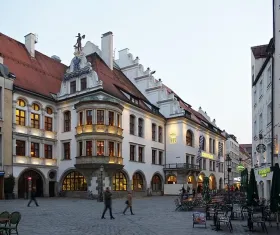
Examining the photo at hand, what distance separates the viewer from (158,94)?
185 ft

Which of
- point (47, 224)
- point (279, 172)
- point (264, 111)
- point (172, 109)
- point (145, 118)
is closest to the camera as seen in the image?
point (279, 172)

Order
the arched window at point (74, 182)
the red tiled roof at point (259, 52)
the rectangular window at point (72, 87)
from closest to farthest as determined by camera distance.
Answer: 1. the red tiled roof at point (259, 52)
2. the arched window at point (74, 182)
3. the rectangular window at point (72, 87)

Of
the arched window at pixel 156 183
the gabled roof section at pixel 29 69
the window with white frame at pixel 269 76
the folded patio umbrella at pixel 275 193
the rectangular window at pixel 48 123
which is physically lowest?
the arched window at pixel 156 183

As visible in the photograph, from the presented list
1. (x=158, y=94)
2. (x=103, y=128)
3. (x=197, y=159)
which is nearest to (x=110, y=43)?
(x=158, y=94)

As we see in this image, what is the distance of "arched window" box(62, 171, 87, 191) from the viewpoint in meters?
44.3

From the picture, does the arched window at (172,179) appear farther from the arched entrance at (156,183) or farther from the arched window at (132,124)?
the arched window at (132,124)

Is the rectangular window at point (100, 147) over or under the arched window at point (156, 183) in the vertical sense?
over

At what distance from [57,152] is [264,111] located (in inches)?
1054

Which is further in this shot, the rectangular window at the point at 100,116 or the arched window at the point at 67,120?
the arched window at the point at 67,120

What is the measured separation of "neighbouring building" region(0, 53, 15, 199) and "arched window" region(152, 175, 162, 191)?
19765 millimetres

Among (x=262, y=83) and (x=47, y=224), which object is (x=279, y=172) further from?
(x=262, y=83)

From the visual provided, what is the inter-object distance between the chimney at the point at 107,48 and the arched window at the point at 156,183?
15.8m

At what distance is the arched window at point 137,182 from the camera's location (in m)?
48.3

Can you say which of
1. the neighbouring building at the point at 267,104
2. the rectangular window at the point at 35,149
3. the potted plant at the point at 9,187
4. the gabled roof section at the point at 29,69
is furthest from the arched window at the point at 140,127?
the neighbouring building at the point at 267,104
